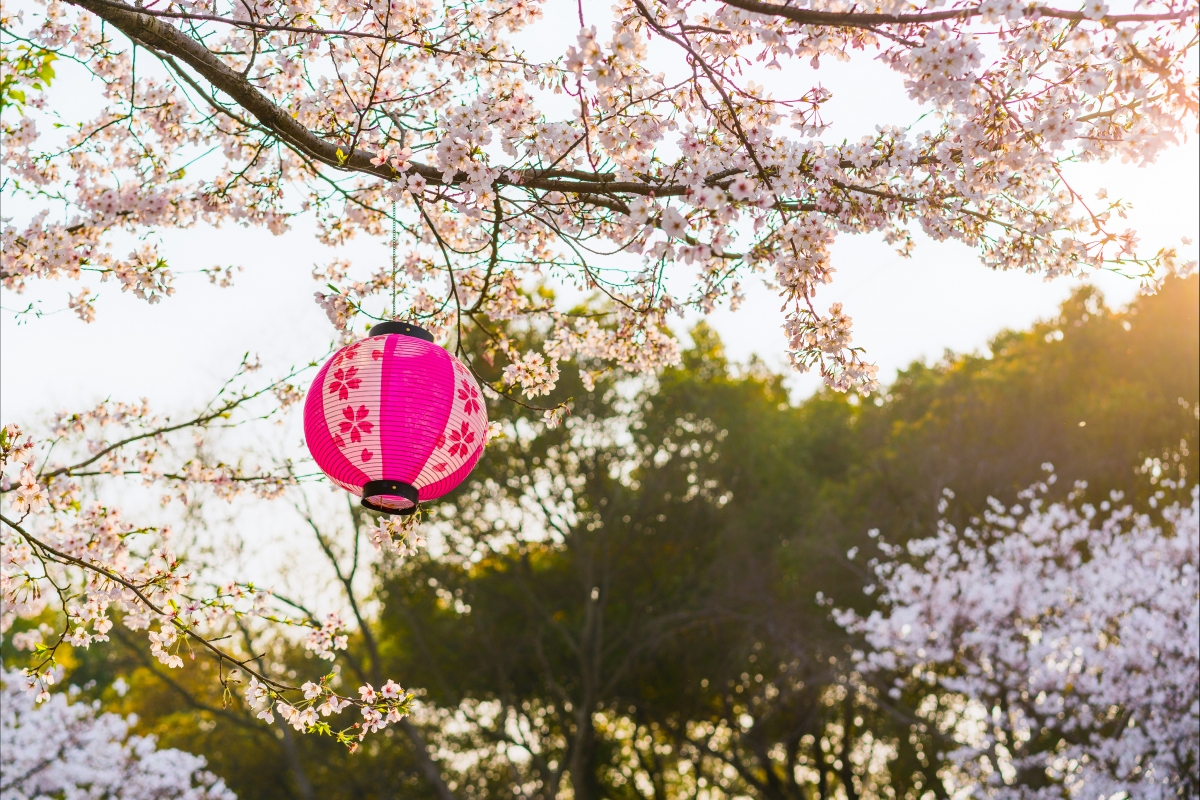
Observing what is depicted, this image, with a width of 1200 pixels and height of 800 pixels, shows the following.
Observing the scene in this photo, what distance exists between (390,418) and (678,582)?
41.4ft

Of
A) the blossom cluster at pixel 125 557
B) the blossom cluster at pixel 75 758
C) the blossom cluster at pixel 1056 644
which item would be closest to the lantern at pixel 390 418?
the blossom cluster at pixel 125 557

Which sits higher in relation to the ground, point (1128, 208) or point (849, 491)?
point (849, 491)

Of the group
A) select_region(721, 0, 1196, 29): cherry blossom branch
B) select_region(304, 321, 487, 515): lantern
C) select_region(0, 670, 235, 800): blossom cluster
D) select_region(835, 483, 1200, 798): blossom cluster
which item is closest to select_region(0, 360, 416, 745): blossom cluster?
select_region(304, 321, 487, 515): lantern

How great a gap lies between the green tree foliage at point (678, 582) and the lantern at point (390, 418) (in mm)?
10322

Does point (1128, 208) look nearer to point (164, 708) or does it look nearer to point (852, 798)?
point (852, 798)

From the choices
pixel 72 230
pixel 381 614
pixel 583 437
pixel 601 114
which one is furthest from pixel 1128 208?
pixel 381 614

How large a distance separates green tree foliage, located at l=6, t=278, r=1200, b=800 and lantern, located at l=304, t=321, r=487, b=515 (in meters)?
10.3

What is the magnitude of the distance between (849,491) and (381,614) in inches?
359

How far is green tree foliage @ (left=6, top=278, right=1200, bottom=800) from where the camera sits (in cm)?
1392

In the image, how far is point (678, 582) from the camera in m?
14.6

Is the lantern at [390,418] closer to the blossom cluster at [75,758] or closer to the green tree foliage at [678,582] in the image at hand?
the blossom cluster at [75,758]

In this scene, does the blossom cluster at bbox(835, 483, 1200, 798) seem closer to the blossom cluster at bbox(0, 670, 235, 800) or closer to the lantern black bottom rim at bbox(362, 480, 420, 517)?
the blossom cluster at bbox(0, 670, 235, 800)

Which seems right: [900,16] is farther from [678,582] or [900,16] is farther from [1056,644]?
[678,582]

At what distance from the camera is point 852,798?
50.3 ft
